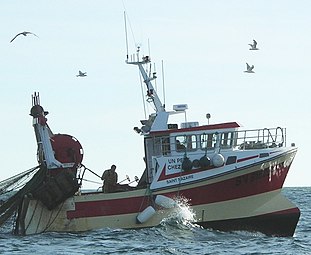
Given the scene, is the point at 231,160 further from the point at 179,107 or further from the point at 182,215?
the point at 179,107

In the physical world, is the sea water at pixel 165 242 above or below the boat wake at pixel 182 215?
below

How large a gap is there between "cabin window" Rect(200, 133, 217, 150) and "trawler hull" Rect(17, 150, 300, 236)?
4.14 ft

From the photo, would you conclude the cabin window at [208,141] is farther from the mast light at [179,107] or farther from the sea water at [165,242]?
the sea water at [165,242]

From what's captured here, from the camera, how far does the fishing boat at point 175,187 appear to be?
30.7 metres

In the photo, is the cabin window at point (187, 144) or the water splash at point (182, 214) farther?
the cabin window at point (187, 144)

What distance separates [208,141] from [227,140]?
1.97 ft

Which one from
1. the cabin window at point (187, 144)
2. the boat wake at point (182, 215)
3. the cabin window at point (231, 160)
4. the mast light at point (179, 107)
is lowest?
the boat wake at point (182, 215)

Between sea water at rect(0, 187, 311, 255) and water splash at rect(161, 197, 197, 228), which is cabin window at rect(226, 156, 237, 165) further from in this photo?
sea water at rect(0, 187, 311, 255)

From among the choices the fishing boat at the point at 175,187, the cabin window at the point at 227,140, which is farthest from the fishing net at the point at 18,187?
the cabin window at the point at 227,140

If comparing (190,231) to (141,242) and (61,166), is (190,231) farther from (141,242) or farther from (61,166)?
(61,166)

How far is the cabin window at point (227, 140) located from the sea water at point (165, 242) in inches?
88.6

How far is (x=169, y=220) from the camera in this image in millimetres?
31125

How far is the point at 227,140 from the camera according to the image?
31562 millimetres

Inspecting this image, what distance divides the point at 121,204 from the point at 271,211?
469 centimetres
